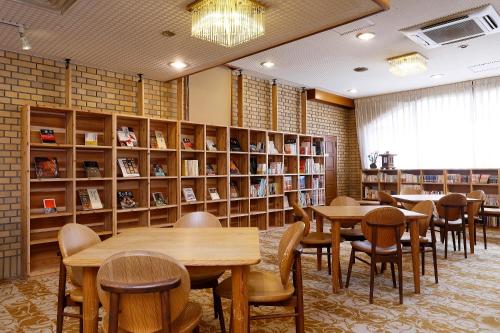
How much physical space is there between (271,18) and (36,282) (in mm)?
4102

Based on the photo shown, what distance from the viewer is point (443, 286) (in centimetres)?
412

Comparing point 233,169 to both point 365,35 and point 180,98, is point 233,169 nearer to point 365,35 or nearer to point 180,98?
point 180,98

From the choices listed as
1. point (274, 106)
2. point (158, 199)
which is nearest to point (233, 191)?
point (158, 199)

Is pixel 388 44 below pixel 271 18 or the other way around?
the other way around

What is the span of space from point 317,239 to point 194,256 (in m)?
2.41

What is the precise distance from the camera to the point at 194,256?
2268mm

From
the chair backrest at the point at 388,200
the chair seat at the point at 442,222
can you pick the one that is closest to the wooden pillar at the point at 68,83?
the chair backrest at the point at 388,200

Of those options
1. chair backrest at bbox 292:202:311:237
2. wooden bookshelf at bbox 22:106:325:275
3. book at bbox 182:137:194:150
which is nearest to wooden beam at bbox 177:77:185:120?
wooden bookshelf at bbox 22:106:325:275

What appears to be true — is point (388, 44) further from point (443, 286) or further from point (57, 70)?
point (57, 70)

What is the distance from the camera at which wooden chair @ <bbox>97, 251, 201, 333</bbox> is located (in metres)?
1.78

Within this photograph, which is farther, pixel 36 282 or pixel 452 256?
pixel 452 256

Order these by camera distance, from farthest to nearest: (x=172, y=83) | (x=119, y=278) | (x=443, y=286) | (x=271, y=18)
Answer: (x=172, y=83), (x=443, y=286), (x=271, y=18), (x=119, y=278)

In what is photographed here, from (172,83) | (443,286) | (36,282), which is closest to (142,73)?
(172,83)

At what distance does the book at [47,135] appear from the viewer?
16.0 feet
